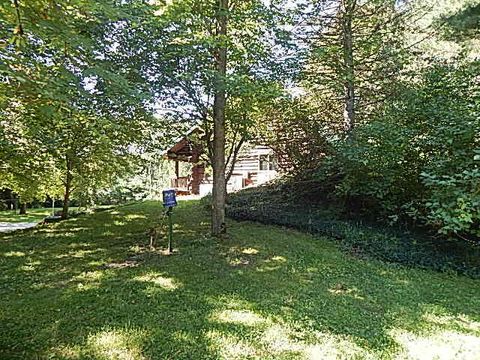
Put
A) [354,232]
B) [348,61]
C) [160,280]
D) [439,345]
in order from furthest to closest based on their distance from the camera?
[348,61] < [354,232] < [160,280] < [439,345]

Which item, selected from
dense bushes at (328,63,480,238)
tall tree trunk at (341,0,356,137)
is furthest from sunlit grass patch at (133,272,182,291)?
tall tree trunk at (341,0,356,137)

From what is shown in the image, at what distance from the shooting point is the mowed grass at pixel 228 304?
3.59m

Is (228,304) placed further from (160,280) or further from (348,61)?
(348,61)

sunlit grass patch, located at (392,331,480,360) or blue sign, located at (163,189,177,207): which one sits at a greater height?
blue sign, located at (163,189,177,207)

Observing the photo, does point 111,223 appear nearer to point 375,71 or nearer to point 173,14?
point 173,14

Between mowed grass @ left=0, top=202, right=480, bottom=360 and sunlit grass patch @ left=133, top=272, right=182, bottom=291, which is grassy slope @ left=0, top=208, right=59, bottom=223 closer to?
mowed grass @ left=0, top=202, right=480, bottom=360

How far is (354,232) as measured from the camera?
8234 mm

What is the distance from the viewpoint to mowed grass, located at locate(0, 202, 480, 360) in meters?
3.59

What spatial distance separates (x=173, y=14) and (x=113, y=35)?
1142 mm

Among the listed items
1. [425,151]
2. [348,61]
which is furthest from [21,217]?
[425,151]

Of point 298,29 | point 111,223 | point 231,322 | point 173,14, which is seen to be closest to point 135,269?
point 231,322

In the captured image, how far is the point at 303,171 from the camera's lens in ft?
34.0

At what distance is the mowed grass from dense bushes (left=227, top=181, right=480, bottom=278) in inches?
18.1

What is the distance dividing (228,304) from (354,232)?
4.46m
